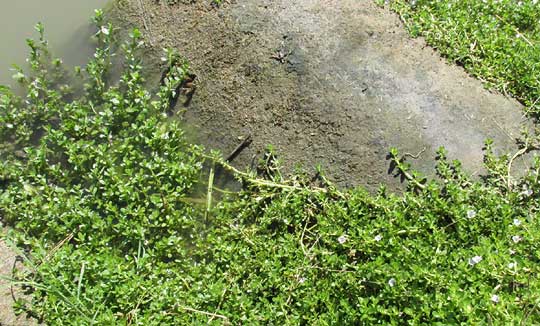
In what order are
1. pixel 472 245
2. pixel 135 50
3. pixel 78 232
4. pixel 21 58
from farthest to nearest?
pixel 21 58, pixel 135 50, pixel 78 232, pixel 472 245

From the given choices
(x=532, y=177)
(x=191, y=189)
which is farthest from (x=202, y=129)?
(x=532, y=177)

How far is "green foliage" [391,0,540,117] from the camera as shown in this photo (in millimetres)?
4293

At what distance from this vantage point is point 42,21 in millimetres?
5309

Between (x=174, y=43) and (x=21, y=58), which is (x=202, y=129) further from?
(x=21, y=58)

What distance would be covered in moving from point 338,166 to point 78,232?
188 centimetres

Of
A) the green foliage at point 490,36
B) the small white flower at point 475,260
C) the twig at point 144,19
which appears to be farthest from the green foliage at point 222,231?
the green foliage at point 490,36

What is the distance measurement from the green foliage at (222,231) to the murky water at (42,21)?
2.06 feet

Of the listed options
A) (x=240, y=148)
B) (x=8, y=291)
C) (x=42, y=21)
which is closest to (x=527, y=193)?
(x=240, y=148)

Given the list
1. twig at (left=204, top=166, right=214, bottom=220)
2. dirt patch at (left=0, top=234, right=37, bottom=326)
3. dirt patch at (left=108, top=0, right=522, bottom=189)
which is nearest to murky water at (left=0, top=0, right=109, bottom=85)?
dirt patch at (left=108, top=0, right=522, bottom=189)

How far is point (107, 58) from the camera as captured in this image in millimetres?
4805

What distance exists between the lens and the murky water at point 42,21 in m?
5.16

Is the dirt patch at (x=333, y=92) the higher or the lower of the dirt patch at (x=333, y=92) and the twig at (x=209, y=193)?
the higher

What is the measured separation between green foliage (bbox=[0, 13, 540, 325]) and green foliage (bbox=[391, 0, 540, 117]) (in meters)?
0.55

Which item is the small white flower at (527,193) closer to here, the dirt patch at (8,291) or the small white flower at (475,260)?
the small white flower at (475,260)
